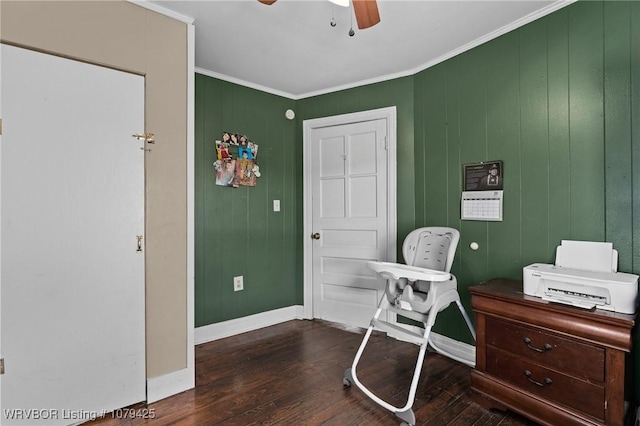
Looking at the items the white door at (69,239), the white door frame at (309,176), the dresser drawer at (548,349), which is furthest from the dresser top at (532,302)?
the white door at (69,239)

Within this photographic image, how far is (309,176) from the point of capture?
354 centimetres

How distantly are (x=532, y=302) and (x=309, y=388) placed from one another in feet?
4.65

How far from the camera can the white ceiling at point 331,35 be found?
2041 millimetres

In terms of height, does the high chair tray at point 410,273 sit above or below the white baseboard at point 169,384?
above

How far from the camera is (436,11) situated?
208 cm

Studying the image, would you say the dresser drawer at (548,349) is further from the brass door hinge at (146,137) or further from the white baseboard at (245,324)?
the brass door hinge at (146,137)

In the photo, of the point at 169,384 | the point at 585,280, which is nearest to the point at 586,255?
the point at 585,280

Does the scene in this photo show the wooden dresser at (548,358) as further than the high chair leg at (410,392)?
No

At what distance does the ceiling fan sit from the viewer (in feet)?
4.66

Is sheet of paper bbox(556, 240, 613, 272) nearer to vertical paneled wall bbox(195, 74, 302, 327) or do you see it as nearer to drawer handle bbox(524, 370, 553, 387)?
drawer handle bbox(524, 370, 553, 387)

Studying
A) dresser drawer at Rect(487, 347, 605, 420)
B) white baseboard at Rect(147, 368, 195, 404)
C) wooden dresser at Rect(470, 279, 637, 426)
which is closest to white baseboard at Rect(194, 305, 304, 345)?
white baseboard at Rect(147, 368, 195, 404)

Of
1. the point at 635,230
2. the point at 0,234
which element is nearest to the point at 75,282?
the point at 0,234

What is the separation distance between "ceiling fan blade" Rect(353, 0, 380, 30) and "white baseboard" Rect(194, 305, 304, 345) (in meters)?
2.66

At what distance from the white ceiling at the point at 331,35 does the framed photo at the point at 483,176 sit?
0.91 m
